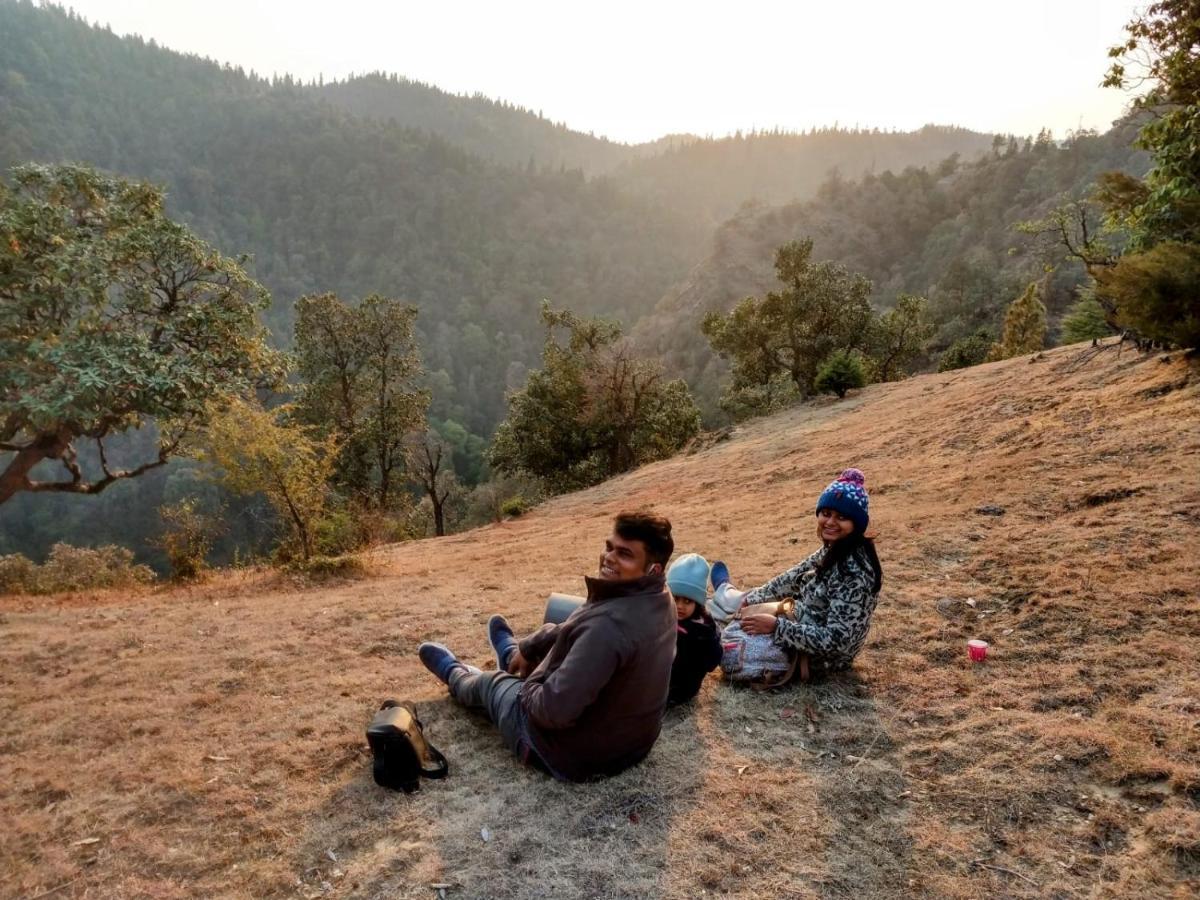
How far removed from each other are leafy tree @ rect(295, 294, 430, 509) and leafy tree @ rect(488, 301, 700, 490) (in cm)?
440

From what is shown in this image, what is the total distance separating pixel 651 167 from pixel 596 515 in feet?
618

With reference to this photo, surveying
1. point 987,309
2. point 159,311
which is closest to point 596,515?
point 159,311

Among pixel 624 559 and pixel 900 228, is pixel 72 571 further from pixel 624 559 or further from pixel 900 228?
pixel 900 228

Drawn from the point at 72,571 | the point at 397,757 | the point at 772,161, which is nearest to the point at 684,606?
the point at 397,757

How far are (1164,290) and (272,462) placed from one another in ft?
39.4

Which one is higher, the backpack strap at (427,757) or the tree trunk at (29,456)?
the tree trunk at (29,456)

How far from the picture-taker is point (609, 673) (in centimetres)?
303

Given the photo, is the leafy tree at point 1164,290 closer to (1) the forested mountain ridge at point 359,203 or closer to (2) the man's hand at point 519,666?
(2) the man's hand at point 519,666

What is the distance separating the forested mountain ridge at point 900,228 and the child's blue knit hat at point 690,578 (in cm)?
5428

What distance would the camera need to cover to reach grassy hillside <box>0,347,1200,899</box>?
9.23 ft

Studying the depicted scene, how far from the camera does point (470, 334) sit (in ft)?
339

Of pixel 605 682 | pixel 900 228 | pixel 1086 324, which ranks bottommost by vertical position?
pixel 605 682

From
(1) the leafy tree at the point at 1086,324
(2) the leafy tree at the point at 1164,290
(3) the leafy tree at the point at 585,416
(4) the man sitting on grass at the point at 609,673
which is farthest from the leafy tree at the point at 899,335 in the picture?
(4) the man sitting on grass at the point at 609,673

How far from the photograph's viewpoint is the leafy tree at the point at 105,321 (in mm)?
6230
